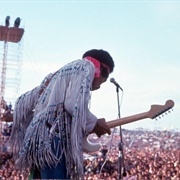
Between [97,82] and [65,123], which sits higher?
[97,82]

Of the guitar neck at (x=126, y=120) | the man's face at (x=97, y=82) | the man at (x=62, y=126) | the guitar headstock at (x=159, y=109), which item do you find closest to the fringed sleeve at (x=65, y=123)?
the man at (x=62, y=126)

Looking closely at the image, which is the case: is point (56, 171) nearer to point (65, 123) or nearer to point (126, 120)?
point (65, 123)

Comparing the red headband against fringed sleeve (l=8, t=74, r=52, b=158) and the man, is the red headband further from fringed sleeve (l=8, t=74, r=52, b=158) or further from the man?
fringed sleeve (l=8, t=74, r=52, b=158)

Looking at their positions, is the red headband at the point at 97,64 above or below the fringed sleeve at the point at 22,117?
above

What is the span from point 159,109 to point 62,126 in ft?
1.93

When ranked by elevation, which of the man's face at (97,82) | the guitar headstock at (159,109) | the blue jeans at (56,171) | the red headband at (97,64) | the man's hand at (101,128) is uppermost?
the red headband at (97,64)

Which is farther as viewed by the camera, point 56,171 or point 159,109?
point 159,109

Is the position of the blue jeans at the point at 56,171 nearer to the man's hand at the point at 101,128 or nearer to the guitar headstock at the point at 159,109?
the man's hand at the point at 101,128

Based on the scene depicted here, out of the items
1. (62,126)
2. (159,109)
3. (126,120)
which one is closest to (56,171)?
(62,126)

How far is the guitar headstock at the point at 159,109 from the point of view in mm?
2340

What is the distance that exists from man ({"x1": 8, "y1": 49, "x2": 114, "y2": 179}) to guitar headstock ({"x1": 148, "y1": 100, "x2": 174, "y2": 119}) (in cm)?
36

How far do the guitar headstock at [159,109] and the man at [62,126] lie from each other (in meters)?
0.36

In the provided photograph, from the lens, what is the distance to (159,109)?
7.68 feet

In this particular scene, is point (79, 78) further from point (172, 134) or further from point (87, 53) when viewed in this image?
point (172, 134)
